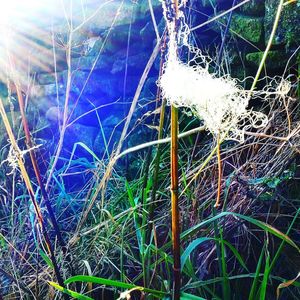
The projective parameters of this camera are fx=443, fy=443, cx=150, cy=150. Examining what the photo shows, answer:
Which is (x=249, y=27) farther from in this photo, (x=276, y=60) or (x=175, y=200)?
(x=175, y=200)

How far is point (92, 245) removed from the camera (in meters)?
1.65

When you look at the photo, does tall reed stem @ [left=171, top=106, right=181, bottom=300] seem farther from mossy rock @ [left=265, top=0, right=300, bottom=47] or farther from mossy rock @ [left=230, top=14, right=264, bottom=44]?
mossy rock @ [left=230, top=14, right=264, bottom=44]

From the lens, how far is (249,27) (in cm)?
206

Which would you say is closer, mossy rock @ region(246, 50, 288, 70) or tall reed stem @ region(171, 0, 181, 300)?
tall reed stem @ region(171, 0, 181, 300)

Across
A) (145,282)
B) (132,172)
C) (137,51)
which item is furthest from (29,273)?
(137,51)

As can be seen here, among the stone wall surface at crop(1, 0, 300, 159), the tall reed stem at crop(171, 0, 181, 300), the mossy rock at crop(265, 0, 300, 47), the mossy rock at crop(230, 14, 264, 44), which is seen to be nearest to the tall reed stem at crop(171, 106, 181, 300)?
the tall reed stem at crop(171, 0, 181, 300)

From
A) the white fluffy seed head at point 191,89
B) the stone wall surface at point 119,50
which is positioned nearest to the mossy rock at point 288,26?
the stone wall surface at point 119,50

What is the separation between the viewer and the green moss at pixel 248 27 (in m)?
2.04

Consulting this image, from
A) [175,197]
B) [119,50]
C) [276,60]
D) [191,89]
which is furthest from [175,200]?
[119,50]

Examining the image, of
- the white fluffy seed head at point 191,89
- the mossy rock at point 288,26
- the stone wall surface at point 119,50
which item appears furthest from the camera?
the stone wall surface at point 119,50

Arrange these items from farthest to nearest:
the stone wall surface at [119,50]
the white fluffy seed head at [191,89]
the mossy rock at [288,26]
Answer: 1. the stone wall surface at [119,50]
2. the mossy rock at [288,26]
3. the white fluffy seed head at [191,89]

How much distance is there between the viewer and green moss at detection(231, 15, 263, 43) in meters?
2.04

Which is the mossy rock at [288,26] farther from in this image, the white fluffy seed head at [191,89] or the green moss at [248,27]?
the white fluffy seed head at [191,89]

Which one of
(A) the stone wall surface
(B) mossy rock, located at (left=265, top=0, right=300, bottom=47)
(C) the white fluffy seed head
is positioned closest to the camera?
(C) the white fluffy seed head
